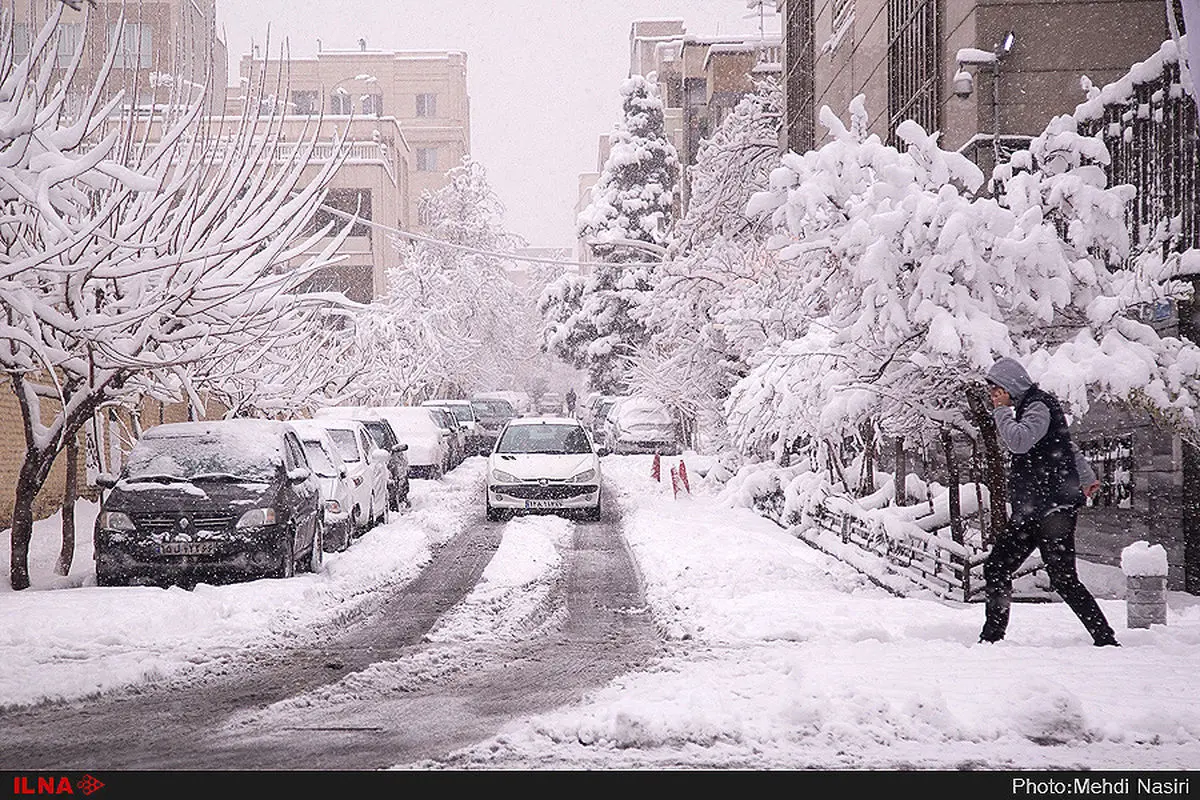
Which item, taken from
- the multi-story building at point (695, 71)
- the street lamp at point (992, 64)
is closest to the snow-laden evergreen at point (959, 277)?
the street lamp at point (992, 64)

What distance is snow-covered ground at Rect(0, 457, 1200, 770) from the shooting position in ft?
19.5

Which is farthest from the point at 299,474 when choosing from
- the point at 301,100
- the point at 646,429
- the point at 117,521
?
the point at 646,429

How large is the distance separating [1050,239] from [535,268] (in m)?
55.8

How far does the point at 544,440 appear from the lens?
2153 centimetres

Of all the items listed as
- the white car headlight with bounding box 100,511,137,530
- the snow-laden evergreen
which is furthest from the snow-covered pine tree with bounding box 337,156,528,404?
the snow-laden evergreen

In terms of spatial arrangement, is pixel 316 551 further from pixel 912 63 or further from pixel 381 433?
pixel 912 63

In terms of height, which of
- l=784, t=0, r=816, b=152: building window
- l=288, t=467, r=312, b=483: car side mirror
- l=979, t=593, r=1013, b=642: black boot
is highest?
l=784, t=0, r=816, b=152: building window

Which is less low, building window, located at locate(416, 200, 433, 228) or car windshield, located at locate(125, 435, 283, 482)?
building window, located at locate(416, 200, 433, 228)

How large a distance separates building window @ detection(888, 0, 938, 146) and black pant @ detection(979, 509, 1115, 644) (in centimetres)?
1096

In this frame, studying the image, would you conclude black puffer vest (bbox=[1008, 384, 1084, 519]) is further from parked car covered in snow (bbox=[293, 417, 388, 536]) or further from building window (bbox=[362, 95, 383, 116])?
building window (bbox=[362, 95, 383, 116])

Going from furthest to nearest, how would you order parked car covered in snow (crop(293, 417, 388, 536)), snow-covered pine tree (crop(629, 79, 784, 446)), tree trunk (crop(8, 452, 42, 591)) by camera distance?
snow-covered pine tree (crop(629, 79, 784, 446)), parked car covered in snow (crop(293, 417, 388, 536)), tree trunk (crop(8, 452, 42, 591))

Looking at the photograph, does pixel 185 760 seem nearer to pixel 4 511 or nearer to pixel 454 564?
pixel 454 564

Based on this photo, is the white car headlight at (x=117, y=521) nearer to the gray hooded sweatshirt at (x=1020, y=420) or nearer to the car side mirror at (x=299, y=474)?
the car side mirror at (x=299, y=474)
